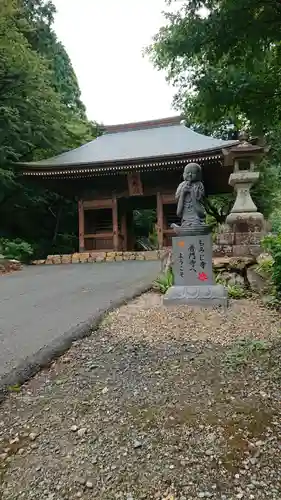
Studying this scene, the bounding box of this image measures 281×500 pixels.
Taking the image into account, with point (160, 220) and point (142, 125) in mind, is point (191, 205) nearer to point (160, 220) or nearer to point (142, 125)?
point (160, 220)

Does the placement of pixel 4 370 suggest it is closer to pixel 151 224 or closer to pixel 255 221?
pixel 255 221

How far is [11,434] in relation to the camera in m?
2.21

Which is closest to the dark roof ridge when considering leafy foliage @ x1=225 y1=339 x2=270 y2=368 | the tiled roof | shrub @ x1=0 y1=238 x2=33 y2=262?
the tiled roof

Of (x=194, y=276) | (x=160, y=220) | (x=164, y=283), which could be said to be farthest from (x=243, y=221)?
(x=160, y=220)

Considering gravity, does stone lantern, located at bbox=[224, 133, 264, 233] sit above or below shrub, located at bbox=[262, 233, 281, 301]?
above

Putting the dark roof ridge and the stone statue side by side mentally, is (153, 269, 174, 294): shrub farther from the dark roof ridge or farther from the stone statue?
the dark roof ridge

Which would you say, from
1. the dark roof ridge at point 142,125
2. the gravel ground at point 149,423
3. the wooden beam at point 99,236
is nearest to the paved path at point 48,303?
the gravel ground at point 149,423

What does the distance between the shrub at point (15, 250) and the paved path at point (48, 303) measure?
2905 mm

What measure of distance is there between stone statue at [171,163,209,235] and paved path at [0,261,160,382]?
129cm

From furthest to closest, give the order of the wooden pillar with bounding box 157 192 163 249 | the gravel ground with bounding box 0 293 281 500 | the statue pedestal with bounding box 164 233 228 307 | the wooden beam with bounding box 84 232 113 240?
the wooden beam with bounding box 84 232 113 240, the wooden pillar with bounding box 157 192 163 249, the statue pedestal with bounding box 164 233 228 307, the gravel ground with bounding box 0 293 281 500

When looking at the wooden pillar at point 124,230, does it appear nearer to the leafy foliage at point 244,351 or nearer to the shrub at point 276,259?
the shrub at point 276,259

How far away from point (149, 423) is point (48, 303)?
11.7ft

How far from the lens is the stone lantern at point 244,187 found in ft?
22.0

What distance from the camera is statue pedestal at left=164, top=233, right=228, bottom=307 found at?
15.5 feet
